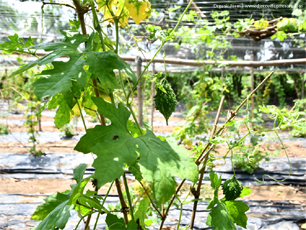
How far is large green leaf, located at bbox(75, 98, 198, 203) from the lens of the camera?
0.45 metres

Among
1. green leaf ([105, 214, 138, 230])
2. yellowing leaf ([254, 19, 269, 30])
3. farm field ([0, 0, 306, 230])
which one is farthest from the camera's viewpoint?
yellowing leaf ([254, 19, 269, 30])

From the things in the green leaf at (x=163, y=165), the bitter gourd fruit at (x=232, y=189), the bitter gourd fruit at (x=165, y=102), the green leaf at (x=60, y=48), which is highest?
the green leaf at (x=60, y=48)

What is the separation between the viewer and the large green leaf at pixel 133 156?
0.45m

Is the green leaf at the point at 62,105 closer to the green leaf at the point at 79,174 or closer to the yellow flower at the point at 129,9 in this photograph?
the green leaf at the point at 79,174

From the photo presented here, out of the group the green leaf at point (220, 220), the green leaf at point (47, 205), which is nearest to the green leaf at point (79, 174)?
the green leaf at point (47, 205)

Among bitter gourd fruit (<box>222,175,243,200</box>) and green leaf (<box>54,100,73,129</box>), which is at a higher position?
green leaf (<box>54,100,73,129</box>)

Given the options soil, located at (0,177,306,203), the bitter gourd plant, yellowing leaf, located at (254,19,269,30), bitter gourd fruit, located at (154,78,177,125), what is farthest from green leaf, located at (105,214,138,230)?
yellowing leaf, located at (254,19,269,30)

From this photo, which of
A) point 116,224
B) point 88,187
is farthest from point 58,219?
point 88,187

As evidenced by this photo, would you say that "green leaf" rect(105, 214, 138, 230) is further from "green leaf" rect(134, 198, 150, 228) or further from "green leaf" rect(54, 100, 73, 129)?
"green leaf" rect(54, 100, 73, 129)

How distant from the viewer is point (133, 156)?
0.49m

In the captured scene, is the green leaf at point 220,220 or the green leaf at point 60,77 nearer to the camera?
the green leaf at point 60,77

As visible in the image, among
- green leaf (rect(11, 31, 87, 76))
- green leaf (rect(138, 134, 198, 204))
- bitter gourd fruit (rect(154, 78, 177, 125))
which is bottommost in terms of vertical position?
green leaf (rect(138, 134, 198, 204))

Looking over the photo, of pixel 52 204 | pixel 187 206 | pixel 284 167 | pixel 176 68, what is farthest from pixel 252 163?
pixel 52 204

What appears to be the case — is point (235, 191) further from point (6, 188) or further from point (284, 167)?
point (284, 167)
